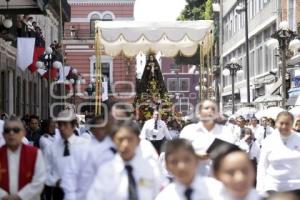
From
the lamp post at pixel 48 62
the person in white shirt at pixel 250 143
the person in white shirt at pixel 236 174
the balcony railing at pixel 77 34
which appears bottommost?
the person in white shirt at pixel 250 143

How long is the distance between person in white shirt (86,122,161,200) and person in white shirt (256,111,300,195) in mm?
2827

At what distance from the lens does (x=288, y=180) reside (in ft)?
27.3

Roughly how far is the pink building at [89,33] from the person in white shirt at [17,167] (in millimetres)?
46920

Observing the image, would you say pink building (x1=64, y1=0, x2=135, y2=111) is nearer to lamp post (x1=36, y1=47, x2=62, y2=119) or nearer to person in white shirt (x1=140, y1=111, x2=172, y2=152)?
lamp post (x1=36, y1=47, x2=62, y2=119)

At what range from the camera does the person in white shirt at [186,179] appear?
516 centimetres

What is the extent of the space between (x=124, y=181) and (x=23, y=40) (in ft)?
59.5

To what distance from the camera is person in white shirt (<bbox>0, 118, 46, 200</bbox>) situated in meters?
7.17

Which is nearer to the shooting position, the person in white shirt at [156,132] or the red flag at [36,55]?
the person in white shirt at [156,132]

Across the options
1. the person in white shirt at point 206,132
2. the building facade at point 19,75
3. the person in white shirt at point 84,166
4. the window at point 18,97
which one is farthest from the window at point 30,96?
the person in white shirt at point 84,166

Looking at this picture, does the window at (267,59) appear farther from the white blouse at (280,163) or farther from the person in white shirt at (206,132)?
the person in white shirt at (206,132)

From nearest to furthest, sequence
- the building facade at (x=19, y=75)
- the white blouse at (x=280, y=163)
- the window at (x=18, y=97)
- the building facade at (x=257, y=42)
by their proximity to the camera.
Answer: the white blouse at (x=280, y=163)
the building facade at (x=19, y=75)
the window at (x=18, y=97)
the building facade at (x=257, y=42)

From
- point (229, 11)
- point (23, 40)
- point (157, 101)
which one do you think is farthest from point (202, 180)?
point (229, 11)

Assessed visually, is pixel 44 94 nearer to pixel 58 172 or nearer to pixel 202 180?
pixel 58 172

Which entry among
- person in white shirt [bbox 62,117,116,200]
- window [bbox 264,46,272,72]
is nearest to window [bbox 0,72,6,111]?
window [bbox 264,46,272,72]
